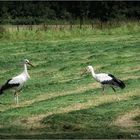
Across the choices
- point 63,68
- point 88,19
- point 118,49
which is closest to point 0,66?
point 63,68

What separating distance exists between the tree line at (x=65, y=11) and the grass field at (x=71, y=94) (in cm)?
2244

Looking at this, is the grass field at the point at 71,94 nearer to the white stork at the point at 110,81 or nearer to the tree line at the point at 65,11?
the white stork at the point at 110,81

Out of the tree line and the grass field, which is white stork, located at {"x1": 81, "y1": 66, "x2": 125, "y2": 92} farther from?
the tree line

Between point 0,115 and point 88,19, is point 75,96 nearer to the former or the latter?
point 0,115

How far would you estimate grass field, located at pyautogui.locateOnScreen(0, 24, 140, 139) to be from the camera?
1992cm

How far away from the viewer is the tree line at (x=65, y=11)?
71.0 metres

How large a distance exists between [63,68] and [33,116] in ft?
41.4

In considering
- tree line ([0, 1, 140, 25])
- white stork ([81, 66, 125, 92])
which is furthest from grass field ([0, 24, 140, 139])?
tree line ([0, 1, 140, 25])

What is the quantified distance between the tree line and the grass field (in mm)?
22443

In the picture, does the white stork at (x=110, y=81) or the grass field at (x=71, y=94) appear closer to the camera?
the grass field at (x=71, y=94)

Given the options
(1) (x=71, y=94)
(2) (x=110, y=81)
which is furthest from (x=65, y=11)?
(2) (x=110, y=81)

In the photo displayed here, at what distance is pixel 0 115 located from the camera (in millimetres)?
22203

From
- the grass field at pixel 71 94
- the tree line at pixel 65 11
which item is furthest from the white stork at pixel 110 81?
the tree line at pixel 65 11

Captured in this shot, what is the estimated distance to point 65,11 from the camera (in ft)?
243
